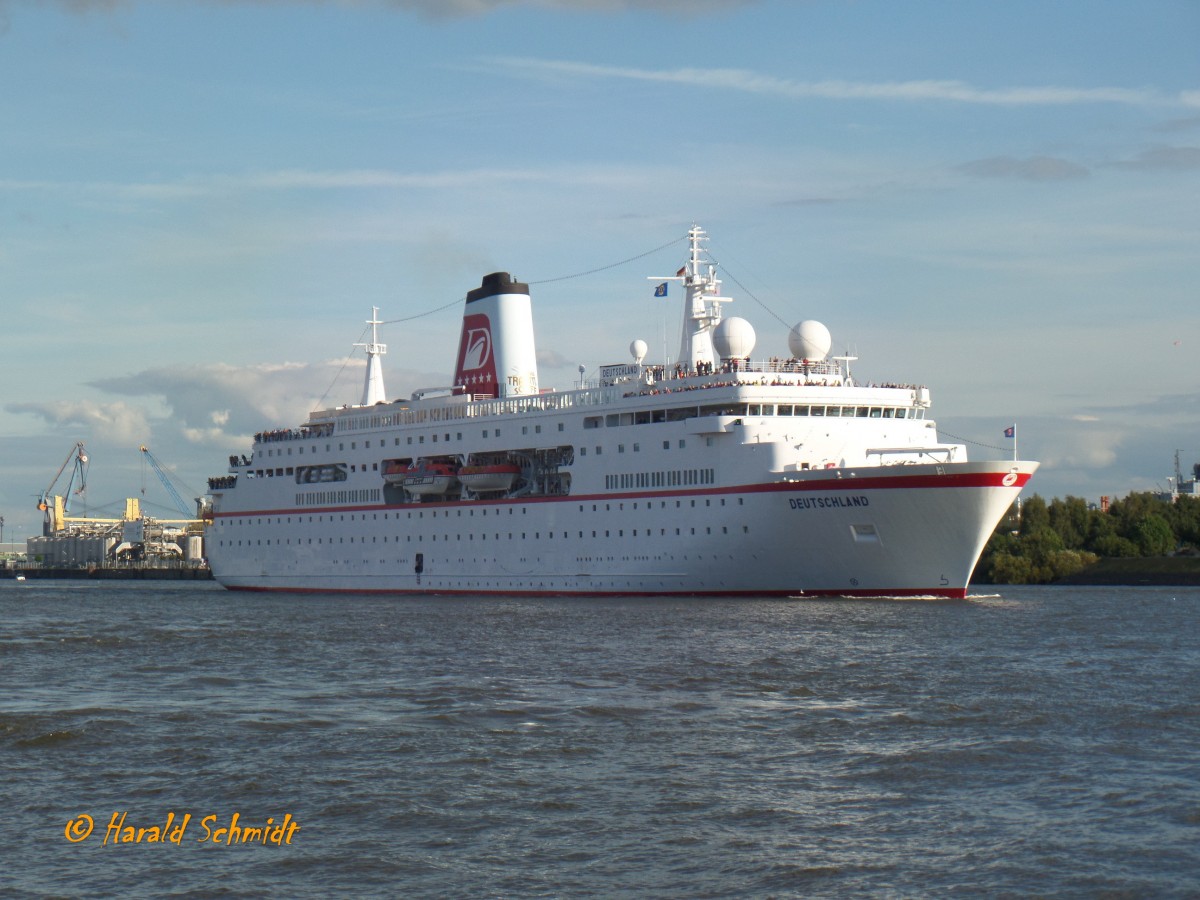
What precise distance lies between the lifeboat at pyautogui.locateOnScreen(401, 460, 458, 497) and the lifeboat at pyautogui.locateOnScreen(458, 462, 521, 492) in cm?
178

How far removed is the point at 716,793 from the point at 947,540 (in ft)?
99.8

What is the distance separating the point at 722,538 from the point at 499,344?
21.0 m

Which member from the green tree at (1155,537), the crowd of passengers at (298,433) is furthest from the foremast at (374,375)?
the green tree at (1155,537)

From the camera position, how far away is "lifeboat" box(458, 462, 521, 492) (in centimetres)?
5853

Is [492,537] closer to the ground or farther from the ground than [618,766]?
farther from the ground

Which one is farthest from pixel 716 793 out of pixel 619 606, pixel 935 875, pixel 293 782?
pixel 619 606

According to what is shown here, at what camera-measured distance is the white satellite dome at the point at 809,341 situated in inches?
2045

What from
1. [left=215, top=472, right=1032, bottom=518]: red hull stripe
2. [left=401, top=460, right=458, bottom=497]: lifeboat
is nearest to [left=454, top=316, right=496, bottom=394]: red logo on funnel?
[left=401, top=460, right=458, bottom=497]: lifeboat

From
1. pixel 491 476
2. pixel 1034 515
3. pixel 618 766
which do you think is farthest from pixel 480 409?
pixel 1034 515

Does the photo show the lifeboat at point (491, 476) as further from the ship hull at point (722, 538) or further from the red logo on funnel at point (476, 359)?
the red logo on funnel at point (476, 359)

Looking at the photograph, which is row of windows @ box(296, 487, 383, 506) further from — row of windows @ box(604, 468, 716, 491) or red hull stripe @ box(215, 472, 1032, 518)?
row of windows @ box(604, 468, 716, 491)

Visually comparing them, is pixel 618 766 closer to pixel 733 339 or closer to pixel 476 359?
pixel 733 339

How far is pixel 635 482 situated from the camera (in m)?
52.1

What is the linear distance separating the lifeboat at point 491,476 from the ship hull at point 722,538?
0.89 m
